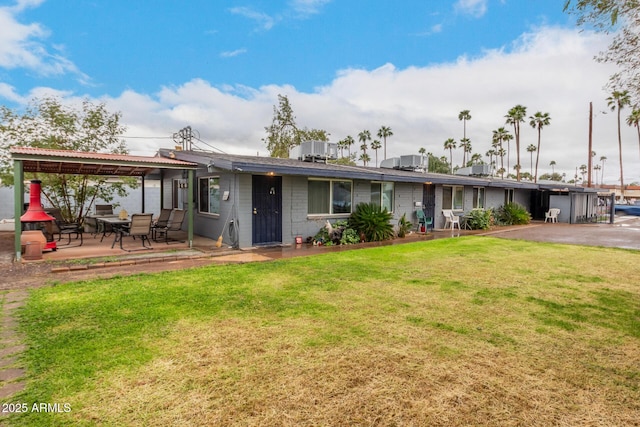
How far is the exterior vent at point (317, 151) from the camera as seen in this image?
13.7m

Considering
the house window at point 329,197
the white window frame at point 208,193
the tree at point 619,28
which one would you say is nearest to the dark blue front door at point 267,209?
the house window at point 329,197

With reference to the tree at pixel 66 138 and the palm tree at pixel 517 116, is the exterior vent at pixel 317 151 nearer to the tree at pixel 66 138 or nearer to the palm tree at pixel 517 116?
the tree at pixel 66 138

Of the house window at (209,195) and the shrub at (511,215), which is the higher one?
the house window at (209,195)

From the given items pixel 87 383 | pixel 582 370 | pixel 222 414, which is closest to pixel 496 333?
pixel 582 370

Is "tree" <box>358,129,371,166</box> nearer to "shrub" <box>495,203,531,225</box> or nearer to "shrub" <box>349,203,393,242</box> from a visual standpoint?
"shrub" <box>495,203,531,225</box>

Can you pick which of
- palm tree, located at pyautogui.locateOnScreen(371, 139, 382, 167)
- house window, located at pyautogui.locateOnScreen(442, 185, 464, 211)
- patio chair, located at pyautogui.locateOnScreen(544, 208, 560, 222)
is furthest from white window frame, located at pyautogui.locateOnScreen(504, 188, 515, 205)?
palm tree, located at pyautogui.locateOnScreen(371, 139, 382, 167)

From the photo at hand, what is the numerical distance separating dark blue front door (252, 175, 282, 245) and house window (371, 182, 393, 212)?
4.22 metres

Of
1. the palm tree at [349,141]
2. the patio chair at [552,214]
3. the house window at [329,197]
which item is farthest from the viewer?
the palm tree at [349,141]

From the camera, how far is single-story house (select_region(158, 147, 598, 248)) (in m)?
9.56

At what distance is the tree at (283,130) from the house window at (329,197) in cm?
1908

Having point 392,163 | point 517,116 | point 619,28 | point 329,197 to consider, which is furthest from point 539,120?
point 619,28

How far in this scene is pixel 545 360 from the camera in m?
3.26

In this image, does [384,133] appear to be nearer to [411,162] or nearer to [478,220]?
[411,162]

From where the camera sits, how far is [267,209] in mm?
10148
